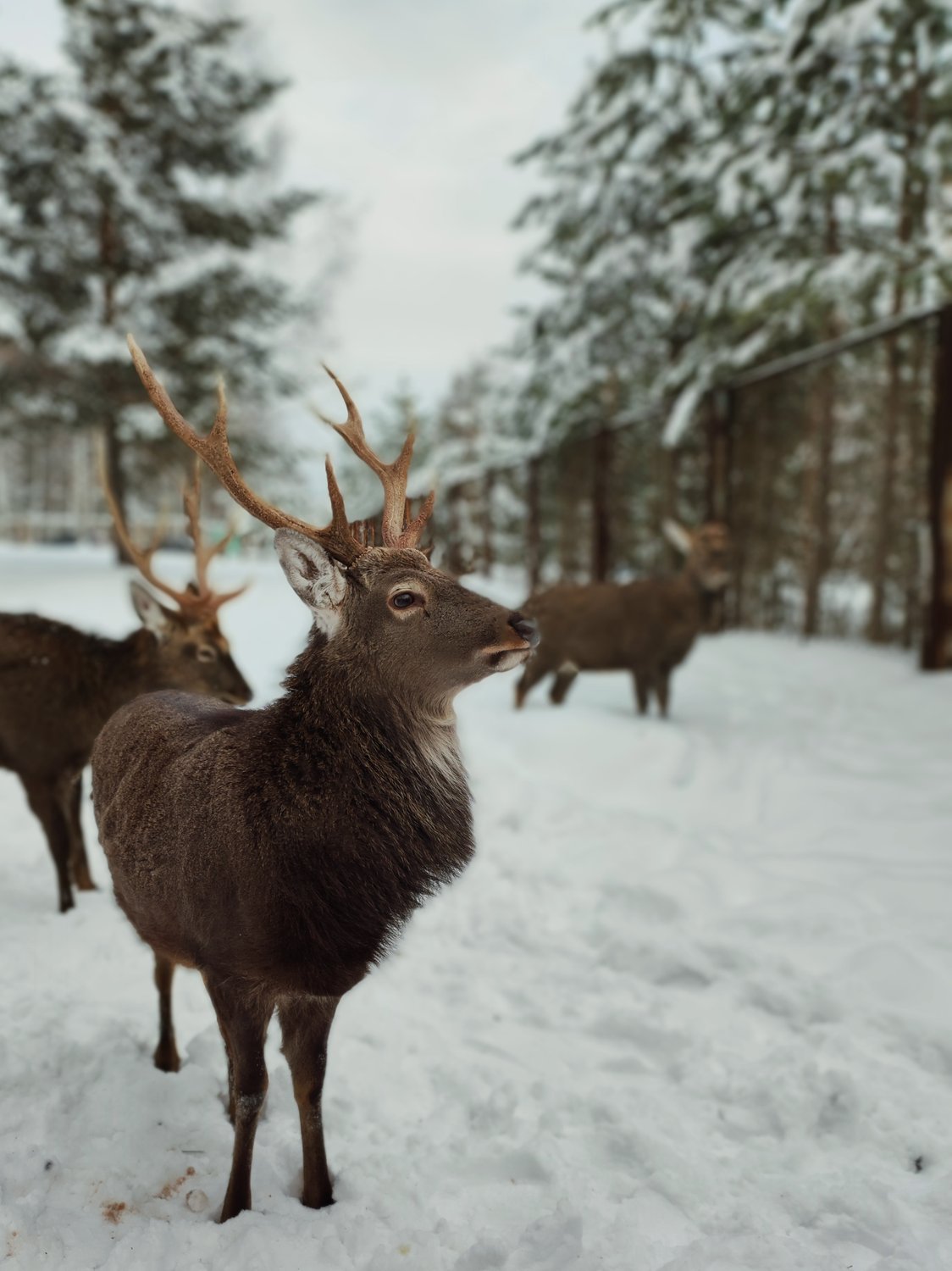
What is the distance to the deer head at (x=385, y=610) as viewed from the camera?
1910 mm

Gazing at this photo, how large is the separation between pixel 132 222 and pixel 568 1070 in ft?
54.0

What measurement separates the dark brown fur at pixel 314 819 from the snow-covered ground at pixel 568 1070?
10.0 inches

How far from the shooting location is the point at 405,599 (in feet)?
6.53

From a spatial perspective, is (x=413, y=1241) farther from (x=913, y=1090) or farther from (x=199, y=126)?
(x=199, y=126)

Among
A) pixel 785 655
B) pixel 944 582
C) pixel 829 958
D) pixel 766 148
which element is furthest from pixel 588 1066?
pixel 766 148

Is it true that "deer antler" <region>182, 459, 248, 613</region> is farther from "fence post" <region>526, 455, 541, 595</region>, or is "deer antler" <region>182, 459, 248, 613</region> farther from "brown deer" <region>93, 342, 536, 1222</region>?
"fence post" <region>526, 455, 541, 595</region>

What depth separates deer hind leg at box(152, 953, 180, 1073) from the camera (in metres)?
2.43

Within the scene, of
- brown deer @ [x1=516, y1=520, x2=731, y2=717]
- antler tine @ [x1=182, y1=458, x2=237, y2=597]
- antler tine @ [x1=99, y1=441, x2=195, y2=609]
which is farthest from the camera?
brown deer @ [x1=516, y1=520, x2=731, y2=717]

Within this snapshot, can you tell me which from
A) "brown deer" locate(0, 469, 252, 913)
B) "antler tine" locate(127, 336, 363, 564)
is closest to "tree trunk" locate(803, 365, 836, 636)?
"brown deer" locate(0, 469, 252, 913)

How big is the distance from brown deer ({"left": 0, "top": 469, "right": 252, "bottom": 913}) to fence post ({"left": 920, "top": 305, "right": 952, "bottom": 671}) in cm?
610

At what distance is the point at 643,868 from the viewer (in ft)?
13.7

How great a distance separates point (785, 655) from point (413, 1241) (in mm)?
8429

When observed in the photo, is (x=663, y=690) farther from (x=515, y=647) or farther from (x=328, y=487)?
(x=328, y=487)

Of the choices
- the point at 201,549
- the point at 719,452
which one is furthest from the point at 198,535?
the point at 719,452
